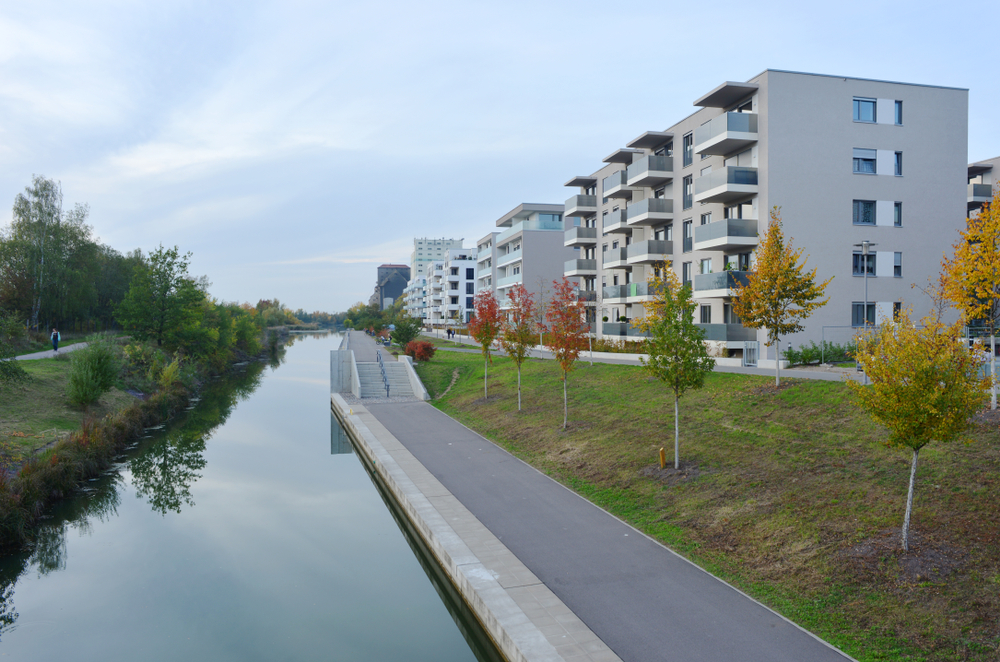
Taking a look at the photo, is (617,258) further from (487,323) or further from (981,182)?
(981,182)

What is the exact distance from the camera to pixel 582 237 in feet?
161

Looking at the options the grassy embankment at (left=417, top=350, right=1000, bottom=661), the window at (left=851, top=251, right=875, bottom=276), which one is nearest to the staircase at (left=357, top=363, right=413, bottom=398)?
the grassy embankment at (left=417, top=350, right=1000, bottom=661)

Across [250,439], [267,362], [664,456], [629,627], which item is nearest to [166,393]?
[250,439]

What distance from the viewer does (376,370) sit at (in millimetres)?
36094

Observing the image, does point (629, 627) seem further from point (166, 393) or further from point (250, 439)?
point (166, 393)

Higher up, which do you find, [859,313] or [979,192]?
[979,192]

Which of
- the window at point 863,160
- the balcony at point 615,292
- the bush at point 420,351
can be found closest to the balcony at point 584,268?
Answer: the balcony at point 615,292

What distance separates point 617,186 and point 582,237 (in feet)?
27.0

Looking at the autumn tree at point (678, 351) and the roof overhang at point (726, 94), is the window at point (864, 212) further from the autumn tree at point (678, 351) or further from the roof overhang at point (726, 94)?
the autumn tree at point (678, 351)

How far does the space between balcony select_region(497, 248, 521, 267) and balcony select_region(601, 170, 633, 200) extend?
69.2ft

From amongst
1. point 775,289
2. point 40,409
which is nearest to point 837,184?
point 775,289

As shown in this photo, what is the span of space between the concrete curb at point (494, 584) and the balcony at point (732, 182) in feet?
69.9

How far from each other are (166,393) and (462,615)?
87.6 ft

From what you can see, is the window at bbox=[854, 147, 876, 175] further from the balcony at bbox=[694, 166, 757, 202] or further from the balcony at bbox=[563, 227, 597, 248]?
the balcony at bbox=[563, 227, 597, 248]
